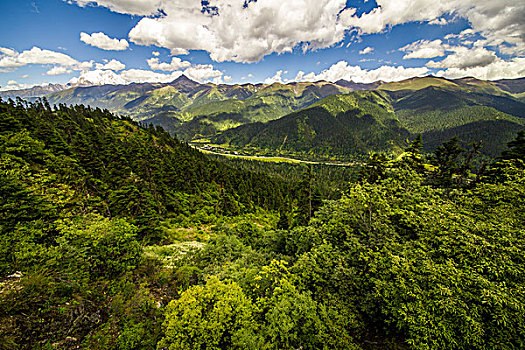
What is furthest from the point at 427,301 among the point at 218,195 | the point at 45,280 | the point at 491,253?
the point at 218,195

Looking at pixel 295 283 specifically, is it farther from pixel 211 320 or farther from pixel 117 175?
pixel 117 175

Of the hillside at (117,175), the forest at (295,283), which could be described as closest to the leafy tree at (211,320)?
the forest at (295,283)

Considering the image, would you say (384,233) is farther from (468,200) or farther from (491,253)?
(468,200)

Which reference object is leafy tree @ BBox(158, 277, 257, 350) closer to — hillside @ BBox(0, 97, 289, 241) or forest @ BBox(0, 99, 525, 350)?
forest @ BBox(0, 99, 525, 350)

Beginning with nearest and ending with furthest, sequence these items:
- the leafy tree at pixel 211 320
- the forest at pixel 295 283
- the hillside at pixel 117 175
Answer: the forest at pixel 295 283 → the leafy tree at pixel 211 320 → the hillside at pixel 117 175

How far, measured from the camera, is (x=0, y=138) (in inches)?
992

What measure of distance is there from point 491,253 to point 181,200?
57.0m

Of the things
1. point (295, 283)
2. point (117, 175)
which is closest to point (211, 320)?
point (295, 283)

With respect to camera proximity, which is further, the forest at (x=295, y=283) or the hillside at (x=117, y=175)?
the hillside at (x=117, y=175)

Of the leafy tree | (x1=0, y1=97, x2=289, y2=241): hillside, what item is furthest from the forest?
(x1=0, y1=97, x2=289, y2=241): hillside

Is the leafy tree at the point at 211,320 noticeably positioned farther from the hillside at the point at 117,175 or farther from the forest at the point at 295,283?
the hillside at the point at 117,175

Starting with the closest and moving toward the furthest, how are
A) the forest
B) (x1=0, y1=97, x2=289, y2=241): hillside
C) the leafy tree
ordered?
the forest < the leafy tree < (x1=0, y1=97, x2=289, y2=241): hillside

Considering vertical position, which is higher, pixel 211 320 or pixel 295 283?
pixel 211 320

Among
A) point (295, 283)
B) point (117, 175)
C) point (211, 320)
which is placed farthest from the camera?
point (117, 175)
